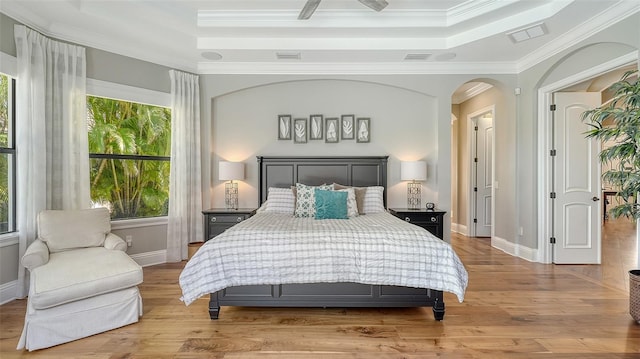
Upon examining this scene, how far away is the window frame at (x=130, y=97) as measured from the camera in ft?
12.9

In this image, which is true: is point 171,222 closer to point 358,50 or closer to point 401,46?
point 358,50

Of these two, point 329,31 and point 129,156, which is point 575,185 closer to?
point 329,31

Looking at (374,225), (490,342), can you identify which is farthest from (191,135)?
(490,342)

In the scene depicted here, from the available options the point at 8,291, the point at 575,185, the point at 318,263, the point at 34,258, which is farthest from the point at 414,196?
the point at 8,291

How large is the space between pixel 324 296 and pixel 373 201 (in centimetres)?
177

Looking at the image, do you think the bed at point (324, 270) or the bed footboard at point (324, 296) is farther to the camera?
the bed footboard at point (324, 296)

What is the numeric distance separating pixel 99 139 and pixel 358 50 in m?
3.61

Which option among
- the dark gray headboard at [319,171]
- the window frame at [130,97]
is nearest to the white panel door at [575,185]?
the dark gray headboard at [319,171]

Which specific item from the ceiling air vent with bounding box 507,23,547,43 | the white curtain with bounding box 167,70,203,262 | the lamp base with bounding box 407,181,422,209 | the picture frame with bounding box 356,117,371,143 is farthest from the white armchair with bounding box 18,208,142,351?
the ceiling air vent with bounding box 507,23,547,43

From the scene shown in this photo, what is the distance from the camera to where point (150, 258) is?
433cm

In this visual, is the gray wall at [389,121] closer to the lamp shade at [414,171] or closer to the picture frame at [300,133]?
the picture frame at [300,133]

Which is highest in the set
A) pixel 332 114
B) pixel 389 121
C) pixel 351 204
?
pixel 332 114

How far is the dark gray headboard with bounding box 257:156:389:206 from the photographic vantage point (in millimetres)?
4738

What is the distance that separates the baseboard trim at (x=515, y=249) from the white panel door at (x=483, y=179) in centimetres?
99
